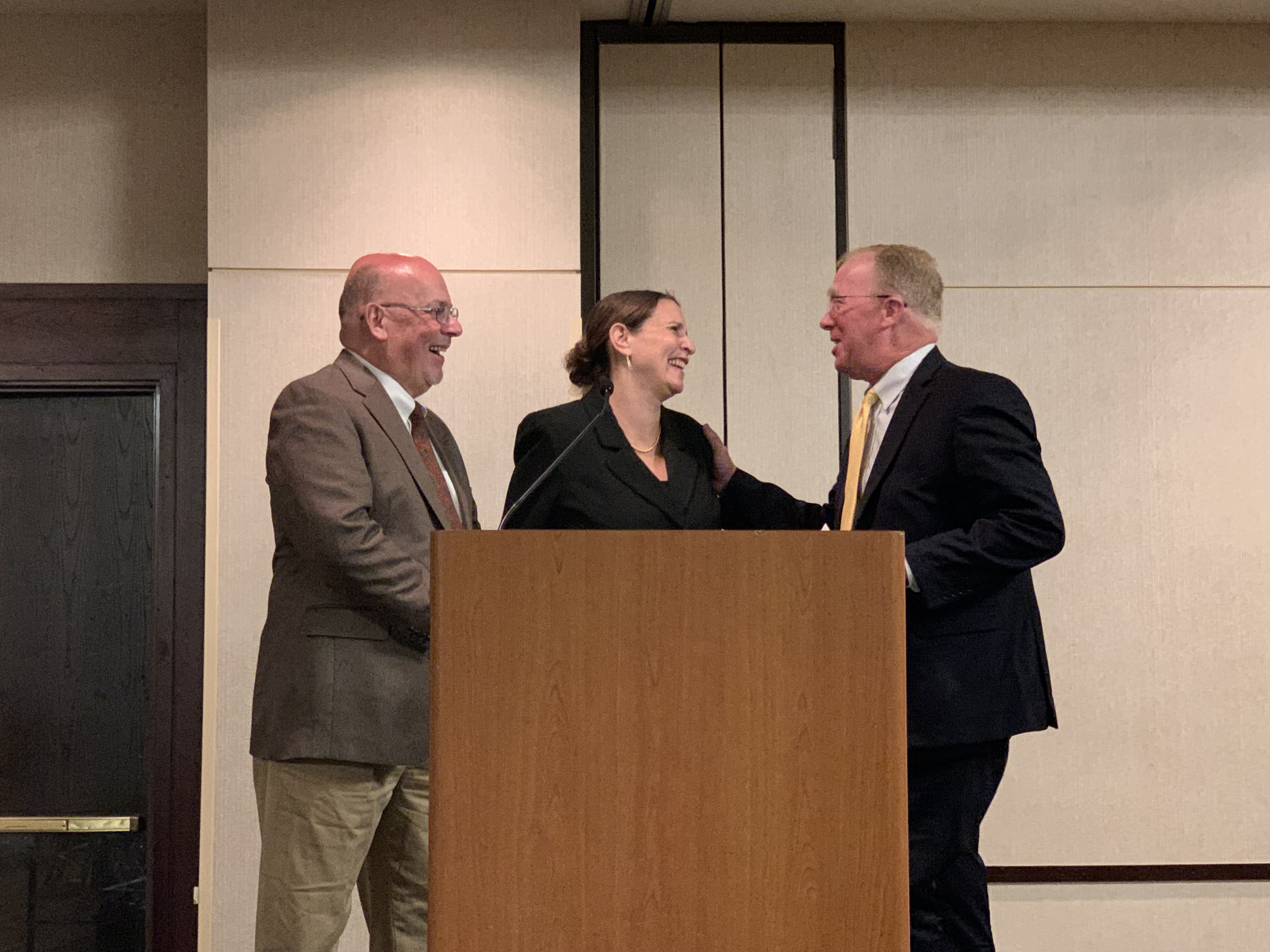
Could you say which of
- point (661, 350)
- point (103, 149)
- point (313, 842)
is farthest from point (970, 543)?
point (103, 149)

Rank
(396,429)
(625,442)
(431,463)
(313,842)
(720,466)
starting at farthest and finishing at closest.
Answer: (720,466), (625,442), (431,463), (396,429), (313,842)

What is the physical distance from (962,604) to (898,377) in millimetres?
514

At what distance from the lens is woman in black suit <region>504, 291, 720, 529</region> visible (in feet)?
9.59

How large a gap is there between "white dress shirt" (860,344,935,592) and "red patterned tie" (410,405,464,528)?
2.72 feet

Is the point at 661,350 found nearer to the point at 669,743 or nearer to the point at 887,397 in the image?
the point at 887,397

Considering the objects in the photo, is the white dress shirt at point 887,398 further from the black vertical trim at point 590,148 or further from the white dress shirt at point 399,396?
the black vertical trim at point 590,148

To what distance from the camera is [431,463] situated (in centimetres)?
288

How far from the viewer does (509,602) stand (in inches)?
68.6

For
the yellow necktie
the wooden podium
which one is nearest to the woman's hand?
the yellow necktie

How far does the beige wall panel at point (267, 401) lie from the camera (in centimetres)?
380

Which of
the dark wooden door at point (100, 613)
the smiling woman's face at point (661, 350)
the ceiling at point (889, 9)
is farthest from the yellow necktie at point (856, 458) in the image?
the dark wooden door at point (100, 613)

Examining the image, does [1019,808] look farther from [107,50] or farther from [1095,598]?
[107,50]

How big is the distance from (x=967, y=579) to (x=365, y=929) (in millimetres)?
2176

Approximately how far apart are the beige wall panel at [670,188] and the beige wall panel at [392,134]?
30cm
